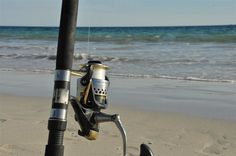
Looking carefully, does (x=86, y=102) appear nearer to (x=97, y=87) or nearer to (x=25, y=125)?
(x=97, y=87)

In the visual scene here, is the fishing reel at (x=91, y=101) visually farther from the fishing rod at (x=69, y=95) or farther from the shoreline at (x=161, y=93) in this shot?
the shoreline at (x=161, y=93)

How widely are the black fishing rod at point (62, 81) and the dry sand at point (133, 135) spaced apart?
101 inches

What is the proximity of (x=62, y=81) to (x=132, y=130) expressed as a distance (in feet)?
12.9

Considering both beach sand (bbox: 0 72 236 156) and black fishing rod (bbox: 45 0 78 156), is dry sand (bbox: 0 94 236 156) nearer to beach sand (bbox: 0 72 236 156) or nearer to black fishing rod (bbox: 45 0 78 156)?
beach sand (bbox: 0 72 236 156)

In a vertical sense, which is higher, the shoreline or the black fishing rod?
the black fishing rod

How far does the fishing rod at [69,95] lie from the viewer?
1.50 meters

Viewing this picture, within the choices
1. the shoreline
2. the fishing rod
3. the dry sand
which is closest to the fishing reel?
the fishing rod

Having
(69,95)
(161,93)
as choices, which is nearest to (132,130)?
(161,93)

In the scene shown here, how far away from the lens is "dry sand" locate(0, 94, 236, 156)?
4.32 meters

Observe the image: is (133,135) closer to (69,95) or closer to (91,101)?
(91,101)

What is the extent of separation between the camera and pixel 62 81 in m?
1.51

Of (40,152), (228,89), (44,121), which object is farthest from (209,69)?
(40,152)

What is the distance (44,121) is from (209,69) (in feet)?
24.3

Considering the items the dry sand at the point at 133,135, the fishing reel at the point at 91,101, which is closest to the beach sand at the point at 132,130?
the dry sand at the point at 133,135
